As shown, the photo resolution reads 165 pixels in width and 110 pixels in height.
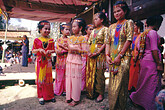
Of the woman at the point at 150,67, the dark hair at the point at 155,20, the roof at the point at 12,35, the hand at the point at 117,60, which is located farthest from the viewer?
the roof at the point at 12,35

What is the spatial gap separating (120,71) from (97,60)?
40.7 inches

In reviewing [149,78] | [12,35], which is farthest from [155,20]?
[12,35]

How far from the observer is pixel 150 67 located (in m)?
2.28

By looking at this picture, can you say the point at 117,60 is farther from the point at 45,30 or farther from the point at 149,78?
the point at 45,30

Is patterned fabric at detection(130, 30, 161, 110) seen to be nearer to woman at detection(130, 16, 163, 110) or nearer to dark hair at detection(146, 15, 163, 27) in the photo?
woman at detection(130, 16, 163, 110)

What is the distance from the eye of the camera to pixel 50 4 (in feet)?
18.3

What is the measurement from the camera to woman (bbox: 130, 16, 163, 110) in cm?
217

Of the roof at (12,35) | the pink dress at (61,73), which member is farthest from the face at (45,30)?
the roof at (12,35)

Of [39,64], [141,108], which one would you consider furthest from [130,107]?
[39,64]

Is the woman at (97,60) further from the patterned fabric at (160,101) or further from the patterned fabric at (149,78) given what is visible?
the patterned fabric at (160,101)

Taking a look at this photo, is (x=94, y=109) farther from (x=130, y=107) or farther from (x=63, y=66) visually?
(x=63, y=66)

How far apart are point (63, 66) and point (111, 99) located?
1885mm

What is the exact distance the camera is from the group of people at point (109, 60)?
6.48 ft

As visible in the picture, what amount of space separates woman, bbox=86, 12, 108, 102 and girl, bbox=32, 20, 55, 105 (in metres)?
1.06
